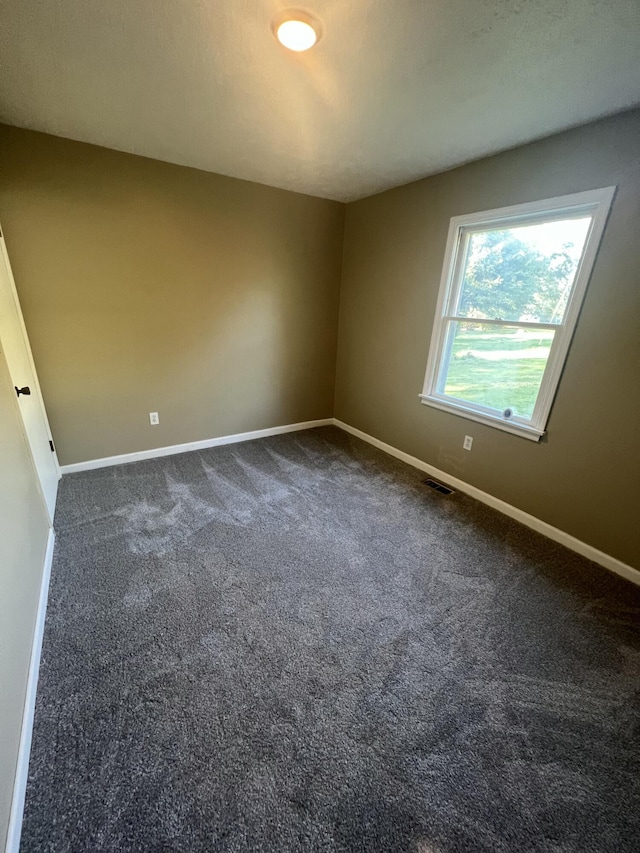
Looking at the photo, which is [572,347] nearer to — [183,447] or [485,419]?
[485,419]

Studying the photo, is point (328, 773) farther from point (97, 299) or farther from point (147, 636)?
point (97, 299)

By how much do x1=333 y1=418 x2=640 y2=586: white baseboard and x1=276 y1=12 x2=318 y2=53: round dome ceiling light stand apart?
9.04 feet

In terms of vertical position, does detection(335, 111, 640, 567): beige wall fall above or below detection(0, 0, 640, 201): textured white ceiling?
below

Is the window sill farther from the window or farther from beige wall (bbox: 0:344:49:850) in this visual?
beige wall (bbox: 0:344:49:850)

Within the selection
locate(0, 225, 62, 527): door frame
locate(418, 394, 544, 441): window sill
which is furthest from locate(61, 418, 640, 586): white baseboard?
locate(418, 394, 544, 441): window sill

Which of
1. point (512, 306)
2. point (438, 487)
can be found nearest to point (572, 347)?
point (512, 306)

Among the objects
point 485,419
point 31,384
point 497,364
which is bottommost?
point 485,419

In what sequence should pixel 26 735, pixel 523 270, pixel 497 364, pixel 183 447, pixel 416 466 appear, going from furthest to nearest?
pixel 183 447, pixel 416 466, pixel 497 364, pixel 523 270, pixel 26 735

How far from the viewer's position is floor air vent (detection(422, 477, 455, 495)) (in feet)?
9.20

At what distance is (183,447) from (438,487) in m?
2.38

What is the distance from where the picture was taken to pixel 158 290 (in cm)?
282

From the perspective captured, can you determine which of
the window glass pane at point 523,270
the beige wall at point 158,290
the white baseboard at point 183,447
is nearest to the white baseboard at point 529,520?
the white baseboard at point 183,447

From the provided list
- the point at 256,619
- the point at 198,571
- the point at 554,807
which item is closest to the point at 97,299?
the point at 198,571

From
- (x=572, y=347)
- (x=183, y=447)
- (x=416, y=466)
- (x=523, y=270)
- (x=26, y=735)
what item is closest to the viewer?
(x=26, y=735)
